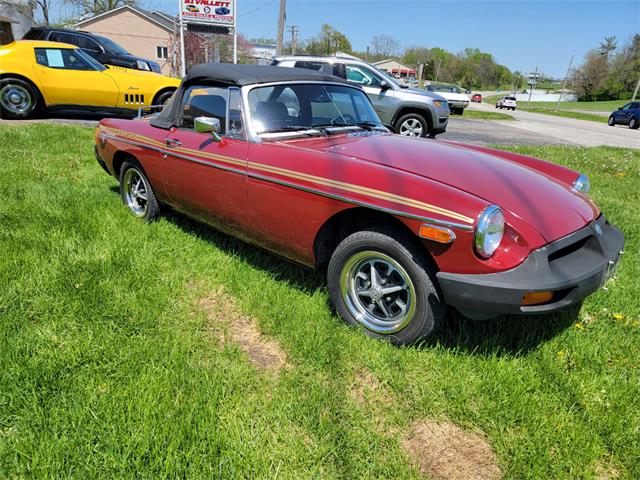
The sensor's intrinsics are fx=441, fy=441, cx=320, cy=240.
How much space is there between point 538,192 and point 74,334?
2923 millimetres

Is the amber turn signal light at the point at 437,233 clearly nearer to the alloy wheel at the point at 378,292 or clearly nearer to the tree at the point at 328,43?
the alloy wheel at the point at 378,292

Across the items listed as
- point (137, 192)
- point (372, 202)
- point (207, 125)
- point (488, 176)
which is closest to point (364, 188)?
point (372, 202)

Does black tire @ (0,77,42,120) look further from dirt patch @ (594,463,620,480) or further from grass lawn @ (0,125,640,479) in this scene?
dirt patch @ (594,463,620,480)

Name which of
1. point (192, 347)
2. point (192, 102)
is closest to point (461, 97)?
point (192, 102)

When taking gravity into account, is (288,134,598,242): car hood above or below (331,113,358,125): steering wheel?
below

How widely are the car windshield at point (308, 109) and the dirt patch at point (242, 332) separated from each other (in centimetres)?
126

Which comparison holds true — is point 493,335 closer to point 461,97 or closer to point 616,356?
point 616,356

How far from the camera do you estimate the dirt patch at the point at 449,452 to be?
6.24ft

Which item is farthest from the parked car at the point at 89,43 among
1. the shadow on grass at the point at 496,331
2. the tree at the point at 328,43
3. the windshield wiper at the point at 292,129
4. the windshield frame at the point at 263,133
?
the tree at the point at 328,43

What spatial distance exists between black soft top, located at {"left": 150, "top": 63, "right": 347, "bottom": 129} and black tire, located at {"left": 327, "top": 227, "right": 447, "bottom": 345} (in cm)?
156

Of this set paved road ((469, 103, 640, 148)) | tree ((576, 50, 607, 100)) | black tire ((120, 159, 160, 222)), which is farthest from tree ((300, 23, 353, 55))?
black tire ((120, 159, 160, 222))

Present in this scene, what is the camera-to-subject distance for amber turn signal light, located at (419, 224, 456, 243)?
2.21 meters

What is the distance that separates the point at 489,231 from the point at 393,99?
26.3ft

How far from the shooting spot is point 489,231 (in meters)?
2.19
